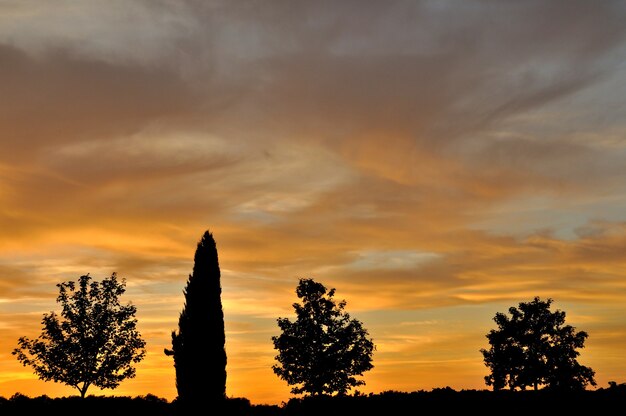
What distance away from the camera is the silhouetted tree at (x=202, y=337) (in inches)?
1779

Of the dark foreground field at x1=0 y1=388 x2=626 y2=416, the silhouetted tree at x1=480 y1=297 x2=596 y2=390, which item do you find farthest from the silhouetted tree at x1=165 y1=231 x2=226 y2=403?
the silhouetted tree at x1=480 y1=297 x2=596 y2=390

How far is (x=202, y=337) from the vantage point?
46.6m

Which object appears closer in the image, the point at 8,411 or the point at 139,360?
the point at 8,411

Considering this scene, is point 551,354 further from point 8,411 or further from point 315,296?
point 8,411

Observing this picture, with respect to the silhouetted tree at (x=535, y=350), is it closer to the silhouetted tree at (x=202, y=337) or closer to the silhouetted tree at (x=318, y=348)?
the silhouetted tree at (x=318, y=348)

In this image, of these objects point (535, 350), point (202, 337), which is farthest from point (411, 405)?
point (535, 350)

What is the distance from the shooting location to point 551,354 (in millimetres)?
71438

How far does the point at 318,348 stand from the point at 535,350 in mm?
24965

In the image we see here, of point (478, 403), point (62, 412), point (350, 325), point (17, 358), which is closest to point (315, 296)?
point (350, 325)

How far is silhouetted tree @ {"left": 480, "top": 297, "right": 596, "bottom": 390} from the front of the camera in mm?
71000

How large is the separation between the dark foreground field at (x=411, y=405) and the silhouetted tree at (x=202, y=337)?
6949 millimetres

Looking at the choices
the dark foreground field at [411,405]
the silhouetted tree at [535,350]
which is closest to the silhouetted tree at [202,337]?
the dark foreground field at [411,405]

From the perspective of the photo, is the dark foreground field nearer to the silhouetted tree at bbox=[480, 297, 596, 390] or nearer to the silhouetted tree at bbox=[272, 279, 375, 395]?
the silhouetted tree at bbox=[272, 279, 375, 395]

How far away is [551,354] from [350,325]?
23470 mm
